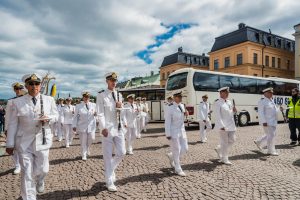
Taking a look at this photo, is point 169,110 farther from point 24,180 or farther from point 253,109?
point 253,109

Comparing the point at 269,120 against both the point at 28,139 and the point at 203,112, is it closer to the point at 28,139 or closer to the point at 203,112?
the point at 203,112

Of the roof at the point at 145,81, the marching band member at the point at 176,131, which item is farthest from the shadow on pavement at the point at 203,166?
the roof at the point at 145,81

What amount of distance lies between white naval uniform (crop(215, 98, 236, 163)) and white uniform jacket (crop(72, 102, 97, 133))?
4.19 meters

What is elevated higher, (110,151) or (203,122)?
(203,122)

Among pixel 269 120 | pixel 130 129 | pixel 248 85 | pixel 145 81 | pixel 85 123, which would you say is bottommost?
pixel 130 129

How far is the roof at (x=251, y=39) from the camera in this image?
1770 inches

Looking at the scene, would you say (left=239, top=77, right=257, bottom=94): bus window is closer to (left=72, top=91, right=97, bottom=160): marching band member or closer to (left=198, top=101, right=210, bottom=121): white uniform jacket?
(left=198, top=101, right=210, bottom=121): white uniform jacket

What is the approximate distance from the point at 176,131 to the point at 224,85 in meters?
13.2

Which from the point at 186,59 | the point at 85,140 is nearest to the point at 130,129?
the point at 85,140

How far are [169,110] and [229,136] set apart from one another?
221 centimetres

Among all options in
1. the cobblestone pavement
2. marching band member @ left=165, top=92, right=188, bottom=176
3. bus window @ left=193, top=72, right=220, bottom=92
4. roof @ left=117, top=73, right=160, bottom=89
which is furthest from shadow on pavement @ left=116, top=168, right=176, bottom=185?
roof @ left=117, top=73, right=160, bottom=89

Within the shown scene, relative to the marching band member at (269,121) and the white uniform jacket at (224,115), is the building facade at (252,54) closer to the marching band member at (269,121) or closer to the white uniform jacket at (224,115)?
the marching band member at (269,121)

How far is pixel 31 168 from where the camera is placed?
405cm

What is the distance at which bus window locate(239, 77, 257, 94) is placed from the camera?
1941cm
